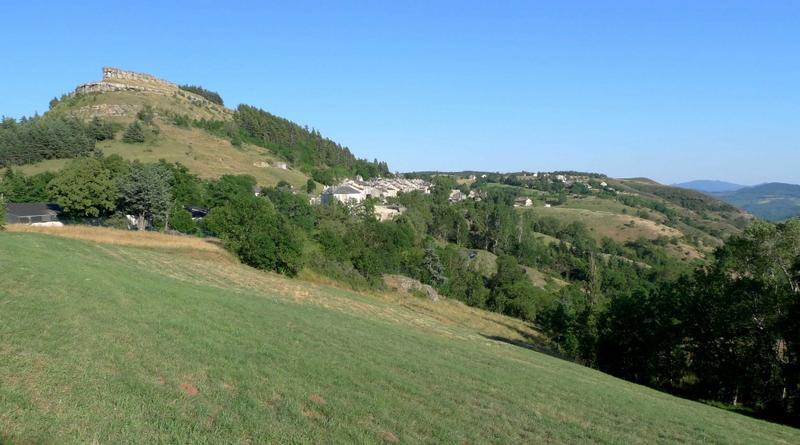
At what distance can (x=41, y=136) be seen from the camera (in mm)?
122812

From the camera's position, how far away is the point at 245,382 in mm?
12758

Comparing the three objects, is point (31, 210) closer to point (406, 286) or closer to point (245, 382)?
point (406, 286)

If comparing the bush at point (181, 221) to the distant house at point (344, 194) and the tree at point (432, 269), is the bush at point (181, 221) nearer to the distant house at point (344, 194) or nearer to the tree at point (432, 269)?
the tree at point (432, 269)

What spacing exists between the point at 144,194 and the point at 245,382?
67.0m

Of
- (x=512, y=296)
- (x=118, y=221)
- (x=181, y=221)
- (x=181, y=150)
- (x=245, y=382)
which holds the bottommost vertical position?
(x=512, y=296)

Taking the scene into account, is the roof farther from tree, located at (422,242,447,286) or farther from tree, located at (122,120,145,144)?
tree, located at (122,120,145,144)

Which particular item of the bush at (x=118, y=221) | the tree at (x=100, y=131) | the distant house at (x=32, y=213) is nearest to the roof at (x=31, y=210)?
the distant house at (x=32, y=213)

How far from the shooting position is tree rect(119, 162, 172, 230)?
7088 centimetres

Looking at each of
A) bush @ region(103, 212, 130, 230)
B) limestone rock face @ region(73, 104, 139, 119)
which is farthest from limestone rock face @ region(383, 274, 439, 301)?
limestone rock face @ region(73, 104, 139, 119)

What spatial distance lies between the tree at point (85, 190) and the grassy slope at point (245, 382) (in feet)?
160

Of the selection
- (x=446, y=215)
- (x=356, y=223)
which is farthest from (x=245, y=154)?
(x=356, y=223)

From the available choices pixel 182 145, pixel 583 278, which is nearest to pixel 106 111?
pixel 182 145

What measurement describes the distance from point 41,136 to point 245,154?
5995 cm

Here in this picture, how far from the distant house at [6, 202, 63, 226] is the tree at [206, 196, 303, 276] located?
104 feet
